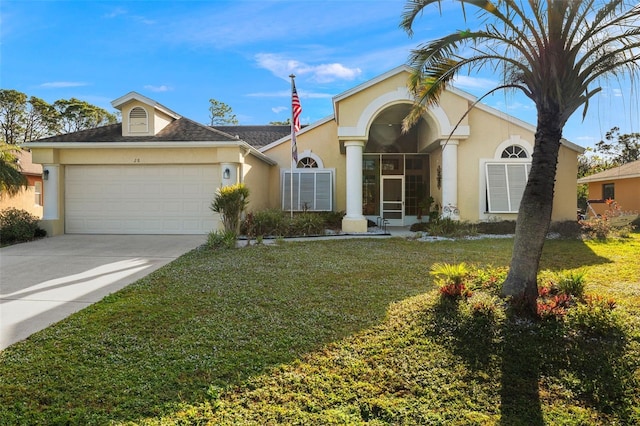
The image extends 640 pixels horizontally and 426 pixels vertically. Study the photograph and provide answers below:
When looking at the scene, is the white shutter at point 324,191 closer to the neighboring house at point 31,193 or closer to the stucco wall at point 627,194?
the neighboring house at point 31,193

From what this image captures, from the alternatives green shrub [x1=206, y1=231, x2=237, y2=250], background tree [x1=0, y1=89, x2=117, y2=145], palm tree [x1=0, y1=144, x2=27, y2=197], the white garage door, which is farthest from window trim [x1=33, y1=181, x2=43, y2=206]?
green shrub [x1=206, y1=231, x2=237, y2=250]

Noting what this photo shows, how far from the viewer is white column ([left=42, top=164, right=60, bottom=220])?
516 inches

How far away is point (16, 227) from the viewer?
11.8m

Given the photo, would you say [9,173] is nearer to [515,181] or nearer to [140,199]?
[140,199]

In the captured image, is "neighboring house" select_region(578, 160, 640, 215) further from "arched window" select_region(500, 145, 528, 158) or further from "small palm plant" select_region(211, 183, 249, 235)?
"small palm plant" select_region(211, 183, 249, 235)

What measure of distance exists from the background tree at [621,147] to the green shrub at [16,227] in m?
47.0

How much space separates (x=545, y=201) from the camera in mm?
4938

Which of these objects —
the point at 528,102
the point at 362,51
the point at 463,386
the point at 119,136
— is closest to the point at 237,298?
the point at 463,386

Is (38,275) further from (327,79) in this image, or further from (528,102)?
(327,79)

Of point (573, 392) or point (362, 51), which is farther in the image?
point (362, 51)

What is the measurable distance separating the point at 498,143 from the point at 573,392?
43.0ft

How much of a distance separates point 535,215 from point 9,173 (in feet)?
54.4

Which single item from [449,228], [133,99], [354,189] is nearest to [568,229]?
[449,228]

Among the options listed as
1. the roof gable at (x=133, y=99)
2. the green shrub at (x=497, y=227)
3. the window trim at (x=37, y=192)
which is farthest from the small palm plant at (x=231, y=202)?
the window trim at (x=37, y=192)
